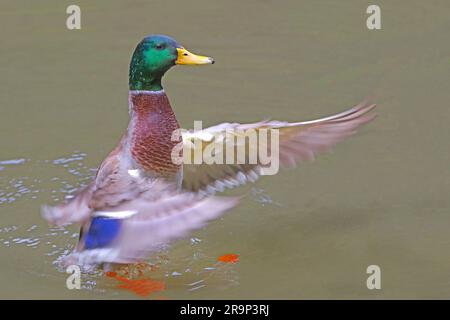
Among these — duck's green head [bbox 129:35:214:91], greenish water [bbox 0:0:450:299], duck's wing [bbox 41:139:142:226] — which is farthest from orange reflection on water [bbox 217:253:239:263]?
duck's green head [bbox 129:35:214:91]

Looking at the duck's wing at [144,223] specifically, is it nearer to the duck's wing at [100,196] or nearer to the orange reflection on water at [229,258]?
the duck's wing at [100,196]

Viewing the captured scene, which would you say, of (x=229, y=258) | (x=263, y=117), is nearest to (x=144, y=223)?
(x=229, y=258)

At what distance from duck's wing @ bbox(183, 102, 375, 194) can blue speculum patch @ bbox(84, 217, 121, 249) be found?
681mm

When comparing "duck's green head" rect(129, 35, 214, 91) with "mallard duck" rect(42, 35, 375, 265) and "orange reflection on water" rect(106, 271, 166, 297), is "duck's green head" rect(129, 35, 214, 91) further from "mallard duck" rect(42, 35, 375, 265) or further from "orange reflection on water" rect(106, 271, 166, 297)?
"orange reflection on water" rect(106, 271, 166, 297)

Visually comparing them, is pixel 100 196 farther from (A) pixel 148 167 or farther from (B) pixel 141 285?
(B) pixel 141 285

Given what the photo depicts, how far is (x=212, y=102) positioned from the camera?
657cm

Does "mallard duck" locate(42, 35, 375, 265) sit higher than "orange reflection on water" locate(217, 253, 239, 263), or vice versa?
"mallard duck" locate(42, 35, 375, 265)

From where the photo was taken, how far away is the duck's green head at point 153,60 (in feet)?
15.7

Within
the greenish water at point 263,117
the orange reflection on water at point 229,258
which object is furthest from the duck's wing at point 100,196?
the orange reflection on water at point 229,258

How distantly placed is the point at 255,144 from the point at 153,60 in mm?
681

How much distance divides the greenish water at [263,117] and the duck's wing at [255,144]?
0.26 meters

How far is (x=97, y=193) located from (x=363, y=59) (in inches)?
118

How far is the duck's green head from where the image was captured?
479 centimetres

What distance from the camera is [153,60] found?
4.81 meters
